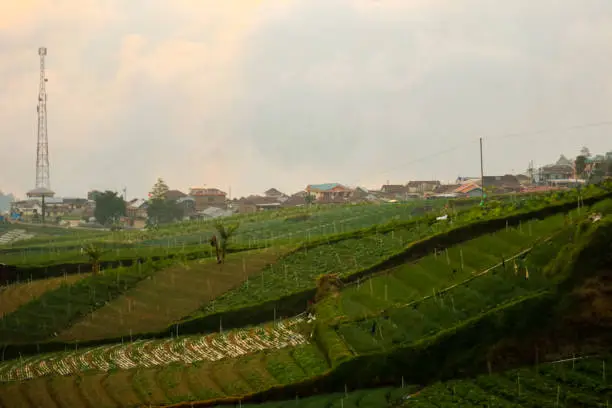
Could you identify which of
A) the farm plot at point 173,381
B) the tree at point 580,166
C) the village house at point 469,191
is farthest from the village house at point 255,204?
the farm plot at point 173,381

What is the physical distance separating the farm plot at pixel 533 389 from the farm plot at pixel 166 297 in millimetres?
10889

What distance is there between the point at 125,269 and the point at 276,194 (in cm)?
7091

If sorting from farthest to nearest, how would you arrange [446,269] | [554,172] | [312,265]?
[554,172] → [312,265] → [446,269]

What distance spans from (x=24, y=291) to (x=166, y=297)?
21.1 feet

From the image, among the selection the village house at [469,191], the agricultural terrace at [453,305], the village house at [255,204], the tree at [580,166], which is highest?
the tree at [580,166]

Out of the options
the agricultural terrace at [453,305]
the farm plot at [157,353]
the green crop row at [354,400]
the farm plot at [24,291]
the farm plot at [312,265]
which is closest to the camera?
the green crop row at [354,400]

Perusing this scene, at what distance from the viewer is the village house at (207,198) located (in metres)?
86.0

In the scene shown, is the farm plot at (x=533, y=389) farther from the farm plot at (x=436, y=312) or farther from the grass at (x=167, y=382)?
the grass at (x=167, y=382)

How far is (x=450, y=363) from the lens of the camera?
1561 cm

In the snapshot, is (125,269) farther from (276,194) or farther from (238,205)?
(276,194)

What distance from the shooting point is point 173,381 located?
16875 mm

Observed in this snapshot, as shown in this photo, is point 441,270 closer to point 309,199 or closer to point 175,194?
point 309,199

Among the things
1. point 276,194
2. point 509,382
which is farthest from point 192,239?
point 276,194

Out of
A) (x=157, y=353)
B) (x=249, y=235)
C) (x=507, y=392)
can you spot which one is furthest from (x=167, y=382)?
(x=249, y=235)
